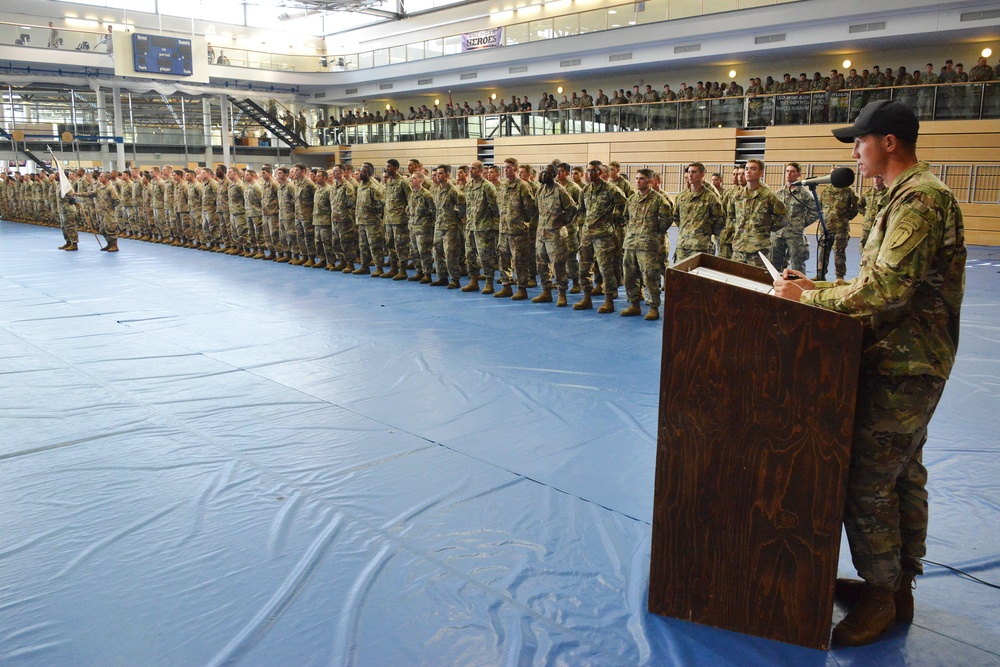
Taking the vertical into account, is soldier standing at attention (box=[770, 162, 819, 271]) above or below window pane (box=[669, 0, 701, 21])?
below

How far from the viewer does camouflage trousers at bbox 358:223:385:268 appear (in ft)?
37.4

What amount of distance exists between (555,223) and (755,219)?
2234mm

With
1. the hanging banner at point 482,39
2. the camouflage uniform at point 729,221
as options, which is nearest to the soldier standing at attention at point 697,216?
the camouflage uniform at point 729,221

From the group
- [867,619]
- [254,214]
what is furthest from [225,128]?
[867,619]

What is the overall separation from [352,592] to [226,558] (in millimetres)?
609

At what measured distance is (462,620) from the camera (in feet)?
8.25

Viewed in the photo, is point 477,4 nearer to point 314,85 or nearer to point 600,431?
point 314,85

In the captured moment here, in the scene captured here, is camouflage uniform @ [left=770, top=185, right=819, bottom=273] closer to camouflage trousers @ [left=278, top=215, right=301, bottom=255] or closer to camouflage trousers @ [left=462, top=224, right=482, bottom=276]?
camouflage trousers @ [left=462, top=224, right=482, bottom=276]

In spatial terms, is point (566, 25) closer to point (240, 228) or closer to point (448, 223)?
point (240, 228)

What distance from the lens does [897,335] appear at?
218cm

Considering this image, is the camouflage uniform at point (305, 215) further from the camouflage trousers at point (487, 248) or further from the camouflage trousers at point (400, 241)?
the camouflage trousers at point (487, 248)

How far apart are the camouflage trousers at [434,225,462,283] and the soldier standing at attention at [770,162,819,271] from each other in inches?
162

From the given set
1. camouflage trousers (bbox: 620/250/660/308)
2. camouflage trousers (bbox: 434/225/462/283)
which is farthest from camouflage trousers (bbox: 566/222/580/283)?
camouflage trousers (bbox: 434/225/462/283)

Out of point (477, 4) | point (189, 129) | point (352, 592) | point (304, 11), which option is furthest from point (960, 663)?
point (304, 11)
